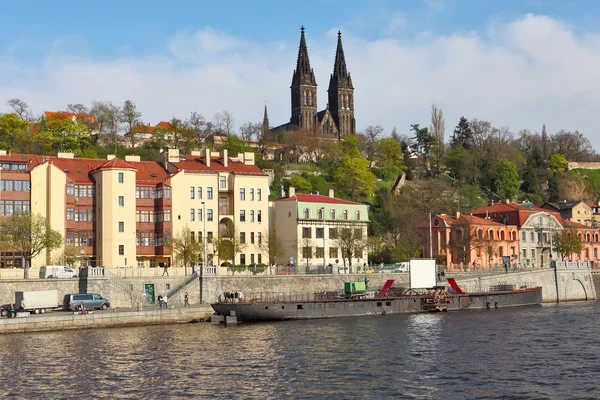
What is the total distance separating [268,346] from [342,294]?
73.0 feet

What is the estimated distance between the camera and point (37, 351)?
42.9 meters

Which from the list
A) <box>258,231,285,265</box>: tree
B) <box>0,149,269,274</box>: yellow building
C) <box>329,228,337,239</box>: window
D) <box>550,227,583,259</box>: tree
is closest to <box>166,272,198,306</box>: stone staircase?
<box>0,149,269,274</box>: yellow building

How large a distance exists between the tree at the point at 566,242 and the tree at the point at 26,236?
2539 inches

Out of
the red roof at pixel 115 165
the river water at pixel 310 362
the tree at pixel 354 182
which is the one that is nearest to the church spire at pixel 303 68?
the tree at pixel 354 182

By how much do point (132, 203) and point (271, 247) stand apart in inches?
553

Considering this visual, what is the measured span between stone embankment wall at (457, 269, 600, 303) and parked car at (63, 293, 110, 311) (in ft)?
117

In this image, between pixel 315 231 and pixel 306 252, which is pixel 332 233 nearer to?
pixel 315 231

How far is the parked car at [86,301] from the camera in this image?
57906 mm

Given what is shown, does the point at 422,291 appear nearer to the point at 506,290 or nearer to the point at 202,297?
the point at 506,290

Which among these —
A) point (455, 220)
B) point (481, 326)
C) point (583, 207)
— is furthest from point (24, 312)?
point (583, 207)

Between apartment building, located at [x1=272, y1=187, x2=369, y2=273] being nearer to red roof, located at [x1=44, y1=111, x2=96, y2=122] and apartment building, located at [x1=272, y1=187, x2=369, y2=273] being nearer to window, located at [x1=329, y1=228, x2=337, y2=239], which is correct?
window, located at [x1=329, y1=228, x2=337, y2=239]

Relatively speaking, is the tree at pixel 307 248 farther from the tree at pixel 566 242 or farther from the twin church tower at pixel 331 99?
the twin church tower at pixel 331 99

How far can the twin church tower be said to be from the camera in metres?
180

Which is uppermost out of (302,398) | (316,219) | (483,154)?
(483,154)
